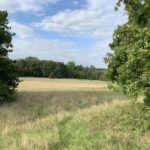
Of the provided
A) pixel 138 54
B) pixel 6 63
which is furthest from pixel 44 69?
pixel 138 54

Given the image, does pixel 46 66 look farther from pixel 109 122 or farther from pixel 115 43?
pixel 109 122

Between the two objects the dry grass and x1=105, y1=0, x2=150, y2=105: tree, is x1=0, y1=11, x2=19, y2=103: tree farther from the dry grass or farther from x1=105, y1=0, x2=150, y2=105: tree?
x1=105, y1=0, x2=150, y2=105: tree

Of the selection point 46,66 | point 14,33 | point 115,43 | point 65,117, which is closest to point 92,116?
point 65,117

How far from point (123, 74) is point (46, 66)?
7179 centimetres

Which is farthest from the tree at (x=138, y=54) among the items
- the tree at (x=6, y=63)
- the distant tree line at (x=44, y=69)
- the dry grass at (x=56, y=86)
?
the distant tree line at (x=44, y=69)

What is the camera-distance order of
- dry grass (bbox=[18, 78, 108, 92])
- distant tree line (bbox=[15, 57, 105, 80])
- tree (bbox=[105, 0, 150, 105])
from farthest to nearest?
distant tree line (bbox=[15, 57, 105, 80]) → dry grass (bbox=[18, 78, 108, 92]) → tree (bbox=[105, 0, 150, 105])

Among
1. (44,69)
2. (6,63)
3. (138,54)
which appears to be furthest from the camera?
(44,69)

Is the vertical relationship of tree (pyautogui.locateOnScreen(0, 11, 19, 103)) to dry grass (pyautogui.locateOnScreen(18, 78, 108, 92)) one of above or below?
above

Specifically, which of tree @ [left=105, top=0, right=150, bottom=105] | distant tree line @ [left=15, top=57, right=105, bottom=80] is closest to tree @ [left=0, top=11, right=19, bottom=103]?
tree @ [left=105, top=0, right=150, bottom=105]

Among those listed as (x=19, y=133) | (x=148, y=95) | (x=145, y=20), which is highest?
(x=145, y=20)

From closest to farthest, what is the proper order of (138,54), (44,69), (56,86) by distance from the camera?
(138,54) < (56,86) < (44,69)

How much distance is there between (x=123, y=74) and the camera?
Answer: 14.0m

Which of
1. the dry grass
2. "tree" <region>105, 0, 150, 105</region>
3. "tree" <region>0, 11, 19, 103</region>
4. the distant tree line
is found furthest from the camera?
the distant tree line

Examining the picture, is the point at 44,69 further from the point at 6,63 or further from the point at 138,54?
the point at 138,54
